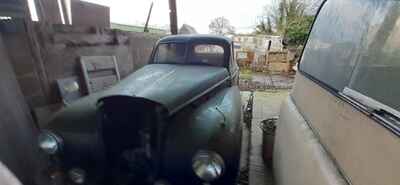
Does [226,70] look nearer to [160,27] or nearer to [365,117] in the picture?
[365,117]

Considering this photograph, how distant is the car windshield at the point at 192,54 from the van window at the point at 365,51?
1.86m

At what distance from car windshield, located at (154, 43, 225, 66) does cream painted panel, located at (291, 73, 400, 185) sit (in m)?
2.17

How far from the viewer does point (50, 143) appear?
82.4 inches

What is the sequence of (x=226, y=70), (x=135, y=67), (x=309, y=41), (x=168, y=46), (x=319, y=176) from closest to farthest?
1. (x=319, y=176)
2. (x=309, y=41)
3. (x=226, y=70)
4. (x=168, y=46)
5. (x=135, y=67)

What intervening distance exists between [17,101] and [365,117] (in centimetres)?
328

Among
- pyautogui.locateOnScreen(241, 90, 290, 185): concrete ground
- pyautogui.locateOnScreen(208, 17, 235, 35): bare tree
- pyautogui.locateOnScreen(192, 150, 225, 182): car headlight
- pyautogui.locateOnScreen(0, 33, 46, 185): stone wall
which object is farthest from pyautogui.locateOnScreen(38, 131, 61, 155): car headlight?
pyautogui.locateOnScreen(208, 17, 235, 35): bare tree

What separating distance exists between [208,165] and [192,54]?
2.11 meters

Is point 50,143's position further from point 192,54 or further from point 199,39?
point 199,39

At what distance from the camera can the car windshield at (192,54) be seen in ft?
11.5

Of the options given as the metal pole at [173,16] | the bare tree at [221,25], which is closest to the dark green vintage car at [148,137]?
the metal pole at [173,16]

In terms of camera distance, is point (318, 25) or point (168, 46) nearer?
point (318, 25)

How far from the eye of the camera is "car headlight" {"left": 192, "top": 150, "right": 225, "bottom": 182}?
1.73 m

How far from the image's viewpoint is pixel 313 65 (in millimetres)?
2086

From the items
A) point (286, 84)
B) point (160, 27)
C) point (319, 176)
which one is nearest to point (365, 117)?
point (319, 176)
